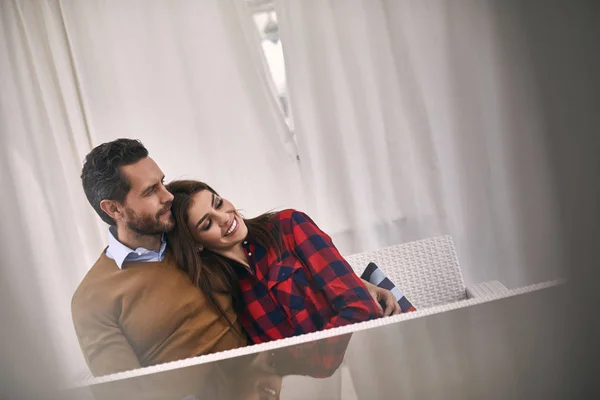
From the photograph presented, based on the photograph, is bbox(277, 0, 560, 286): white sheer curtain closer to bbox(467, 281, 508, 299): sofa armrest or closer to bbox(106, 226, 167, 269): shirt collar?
bbox(467, 281, 508, 299): sofa armrest

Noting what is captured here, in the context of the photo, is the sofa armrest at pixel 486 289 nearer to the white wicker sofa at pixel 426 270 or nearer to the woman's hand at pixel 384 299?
the white wicker sofa at pixel 426 270

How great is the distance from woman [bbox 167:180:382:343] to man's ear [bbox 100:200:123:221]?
14 cm

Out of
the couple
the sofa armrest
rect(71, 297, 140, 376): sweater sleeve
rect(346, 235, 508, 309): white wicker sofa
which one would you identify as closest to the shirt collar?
the couple

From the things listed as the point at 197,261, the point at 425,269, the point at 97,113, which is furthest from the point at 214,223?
the point at 425,269

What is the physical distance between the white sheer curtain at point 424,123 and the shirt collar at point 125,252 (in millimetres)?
437

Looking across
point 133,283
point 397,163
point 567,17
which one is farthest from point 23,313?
point 567,17

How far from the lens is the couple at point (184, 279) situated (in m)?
1.62

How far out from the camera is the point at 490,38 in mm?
1744

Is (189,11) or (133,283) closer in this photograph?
(133,283)

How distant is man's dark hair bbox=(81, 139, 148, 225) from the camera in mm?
1637

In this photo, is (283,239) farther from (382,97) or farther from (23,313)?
(23,313)

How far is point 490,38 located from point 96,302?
129 centimetres

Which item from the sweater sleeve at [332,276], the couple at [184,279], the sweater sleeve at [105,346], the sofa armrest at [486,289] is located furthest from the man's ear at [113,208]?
the sofa armrest at [486,289]

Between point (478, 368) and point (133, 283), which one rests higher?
point (133, 283)
